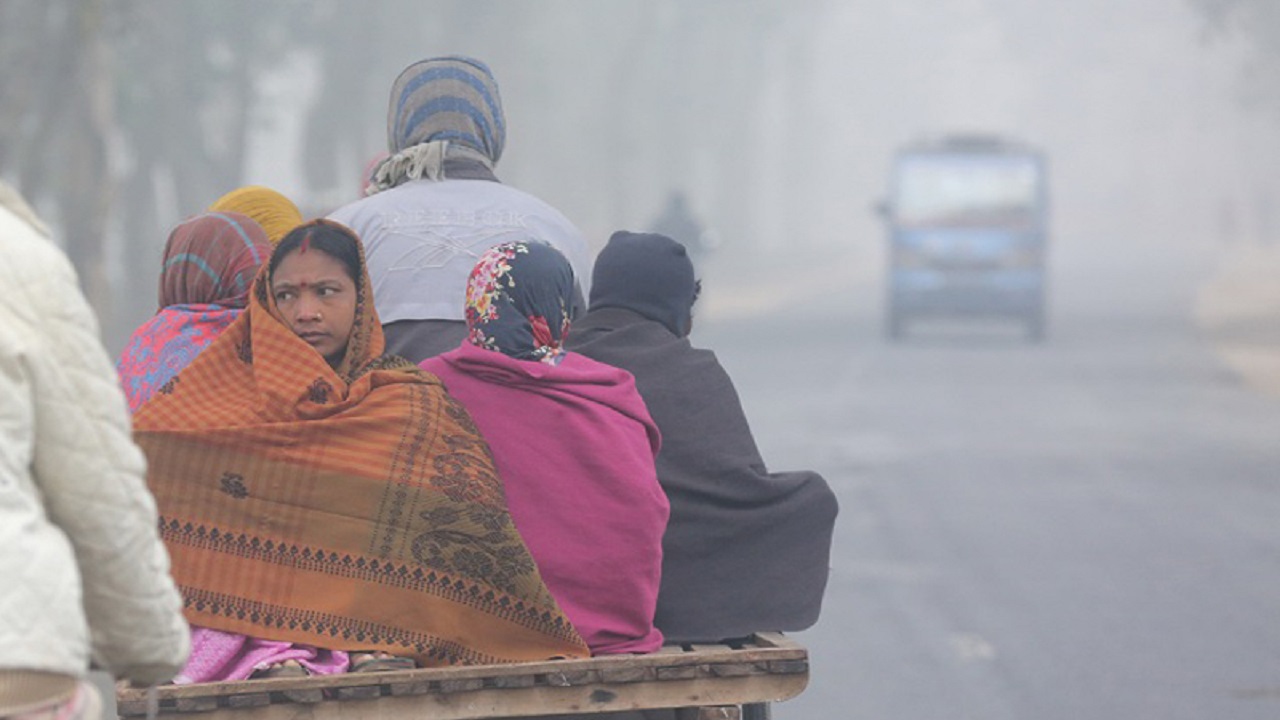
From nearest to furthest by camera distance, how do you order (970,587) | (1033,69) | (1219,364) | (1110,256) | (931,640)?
(931,640) < (970,587) < (1219,364) < (1110,256) < (1033,69)

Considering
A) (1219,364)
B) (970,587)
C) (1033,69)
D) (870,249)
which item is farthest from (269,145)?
(970,587)

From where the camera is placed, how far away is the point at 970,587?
11.1 meters

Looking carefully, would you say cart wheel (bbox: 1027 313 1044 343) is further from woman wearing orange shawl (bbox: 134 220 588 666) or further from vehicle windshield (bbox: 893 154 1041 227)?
woman wearing orange shawl (bbox: 134 220 588 666)

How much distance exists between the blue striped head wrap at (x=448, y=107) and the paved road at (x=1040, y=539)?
9.89 feet

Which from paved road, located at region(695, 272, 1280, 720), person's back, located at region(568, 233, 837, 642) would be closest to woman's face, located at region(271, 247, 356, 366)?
person's back, located at region(568, 233, 837, 642)

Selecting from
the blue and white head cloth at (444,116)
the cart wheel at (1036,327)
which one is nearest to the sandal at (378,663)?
the blue and white head cloth at (444,116)

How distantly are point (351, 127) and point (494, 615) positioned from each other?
35.0 metres

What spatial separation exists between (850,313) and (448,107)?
33.7 meters

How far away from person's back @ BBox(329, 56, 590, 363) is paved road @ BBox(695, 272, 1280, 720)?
9.93 feet

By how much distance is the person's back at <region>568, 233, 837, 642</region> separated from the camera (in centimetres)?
500

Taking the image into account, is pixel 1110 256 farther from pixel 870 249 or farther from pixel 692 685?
pixel 692 685

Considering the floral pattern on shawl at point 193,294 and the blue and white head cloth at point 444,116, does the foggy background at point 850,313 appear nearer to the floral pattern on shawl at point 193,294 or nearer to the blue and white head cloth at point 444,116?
the blue and white head cloth at point 444,116

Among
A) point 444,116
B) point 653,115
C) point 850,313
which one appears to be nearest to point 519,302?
point 444,116

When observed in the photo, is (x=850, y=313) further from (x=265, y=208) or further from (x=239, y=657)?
(x=239, y=657)
